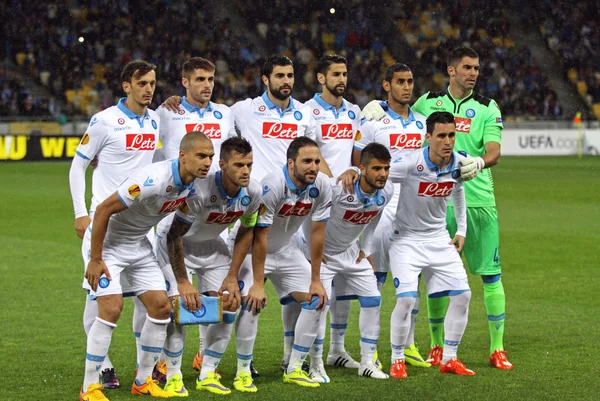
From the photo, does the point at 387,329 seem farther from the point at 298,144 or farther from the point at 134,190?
the point at 134,190

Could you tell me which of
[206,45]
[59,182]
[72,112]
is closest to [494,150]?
[59,182]

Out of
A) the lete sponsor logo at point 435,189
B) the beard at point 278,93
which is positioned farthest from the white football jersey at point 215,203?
the lete sponsor logo at point 435,189

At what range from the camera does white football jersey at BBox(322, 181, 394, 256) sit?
741 cm

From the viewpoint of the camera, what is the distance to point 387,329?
9.47 metres

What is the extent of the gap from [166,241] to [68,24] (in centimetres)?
3228

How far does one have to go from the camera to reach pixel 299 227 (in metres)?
7.50

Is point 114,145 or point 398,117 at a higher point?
point 398,117

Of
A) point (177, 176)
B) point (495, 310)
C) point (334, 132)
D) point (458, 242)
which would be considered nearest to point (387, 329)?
point (495, 310)

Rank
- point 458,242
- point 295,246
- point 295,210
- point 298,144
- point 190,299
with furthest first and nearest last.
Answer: point 458,242 < point 295,246 < point 295,210 < point 298,144 < point 190,299

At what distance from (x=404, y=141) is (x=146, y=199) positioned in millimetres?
2749

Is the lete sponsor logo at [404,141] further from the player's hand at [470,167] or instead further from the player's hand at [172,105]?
the player's hand at [172,105]

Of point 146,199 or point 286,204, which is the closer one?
point 146,199

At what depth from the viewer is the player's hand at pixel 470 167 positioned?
7.60 meters

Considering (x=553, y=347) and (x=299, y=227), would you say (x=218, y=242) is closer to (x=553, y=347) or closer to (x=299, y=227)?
(x=299, y=227)
